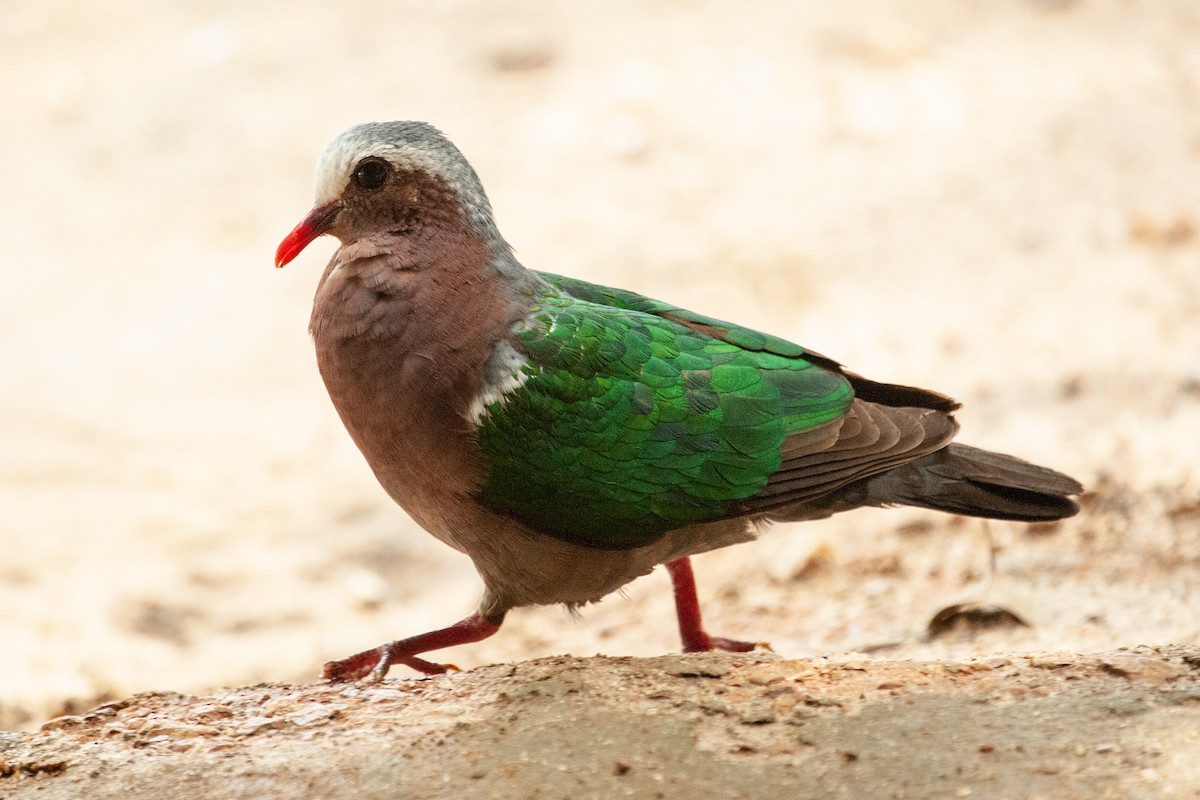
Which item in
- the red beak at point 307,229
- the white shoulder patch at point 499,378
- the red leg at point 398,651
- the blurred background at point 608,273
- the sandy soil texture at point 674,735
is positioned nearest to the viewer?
the sandy soil texture at point 674,735

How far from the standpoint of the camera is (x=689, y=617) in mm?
4219

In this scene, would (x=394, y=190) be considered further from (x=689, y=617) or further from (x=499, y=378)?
(x=689, y=617)

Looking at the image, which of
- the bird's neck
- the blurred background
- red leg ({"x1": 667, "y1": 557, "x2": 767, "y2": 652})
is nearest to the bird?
the bird's neck

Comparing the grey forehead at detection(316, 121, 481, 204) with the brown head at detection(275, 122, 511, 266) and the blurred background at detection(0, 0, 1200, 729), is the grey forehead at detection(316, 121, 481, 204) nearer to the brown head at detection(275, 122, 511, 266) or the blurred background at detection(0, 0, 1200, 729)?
the brown head at detection(275, 122, 511, 266)

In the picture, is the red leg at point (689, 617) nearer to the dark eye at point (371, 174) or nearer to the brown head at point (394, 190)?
the brown head at point (394, 190)

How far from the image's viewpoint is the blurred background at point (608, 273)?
533 centimetres

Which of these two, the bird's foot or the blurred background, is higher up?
the blurred background

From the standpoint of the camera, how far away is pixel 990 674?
10.6ft

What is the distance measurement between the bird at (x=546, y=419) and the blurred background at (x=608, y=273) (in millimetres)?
963

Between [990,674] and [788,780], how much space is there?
746 millimetres

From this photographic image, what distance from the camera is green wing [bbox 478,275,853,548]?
3557 millimetres

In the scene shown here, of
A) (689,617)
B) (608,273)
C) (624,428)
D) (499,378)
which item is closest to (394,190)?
(499,378)

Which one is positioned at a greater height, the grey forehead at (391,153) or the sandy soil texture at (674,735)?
the grey forehead at (391,153)

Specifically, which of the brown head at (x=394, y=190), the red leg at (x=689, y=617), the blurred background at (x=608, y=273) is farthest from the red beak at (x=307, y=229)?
the blurred background at (x=608, y=273)
